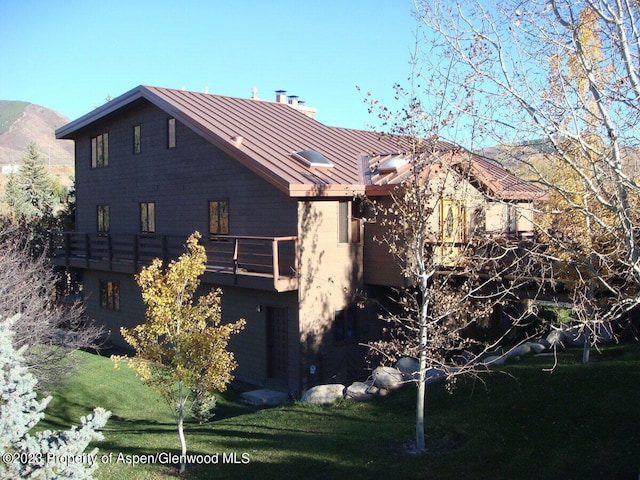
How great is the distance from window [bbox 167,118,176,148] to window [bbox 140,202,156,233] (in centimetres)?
214

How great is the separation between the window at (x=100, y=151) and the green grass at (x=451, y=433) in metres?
11.3

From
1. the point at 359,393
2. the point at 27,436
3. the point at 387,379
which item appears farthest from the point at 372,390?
the point at 27,436

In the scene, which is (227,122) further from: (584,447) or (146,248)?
(584,447)

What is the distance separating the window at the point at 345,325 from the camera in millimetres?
16438

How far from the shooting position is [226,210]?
1734 cm

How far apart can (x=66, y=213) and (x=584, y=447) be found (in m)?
26.5

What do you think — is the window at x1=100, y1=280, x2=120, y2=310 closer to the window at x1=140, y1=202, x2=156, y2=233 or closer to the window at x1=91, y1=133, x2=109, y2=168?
the window at x1=140, y1=202, x2=156, y2=233

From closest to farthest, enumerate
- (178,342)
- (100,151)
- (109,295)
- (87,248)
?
(178,342) < (87,248) < (109,295) < (100,151)

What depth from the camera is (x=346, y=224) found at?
16.6m

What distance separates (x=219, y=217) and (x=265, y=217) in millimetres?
2100

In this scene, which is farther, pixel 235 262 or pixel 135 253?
pixel 135 253

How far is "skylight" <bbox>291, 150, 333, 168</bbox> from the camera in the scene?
53.2 feet

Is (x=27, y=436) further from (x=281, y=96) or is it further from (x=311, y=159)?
(x=281, y=96)

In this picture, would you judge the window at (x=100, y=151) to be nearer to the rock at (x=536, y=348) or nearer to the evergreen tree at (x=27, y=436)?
the rock at (x=536, y=348)
